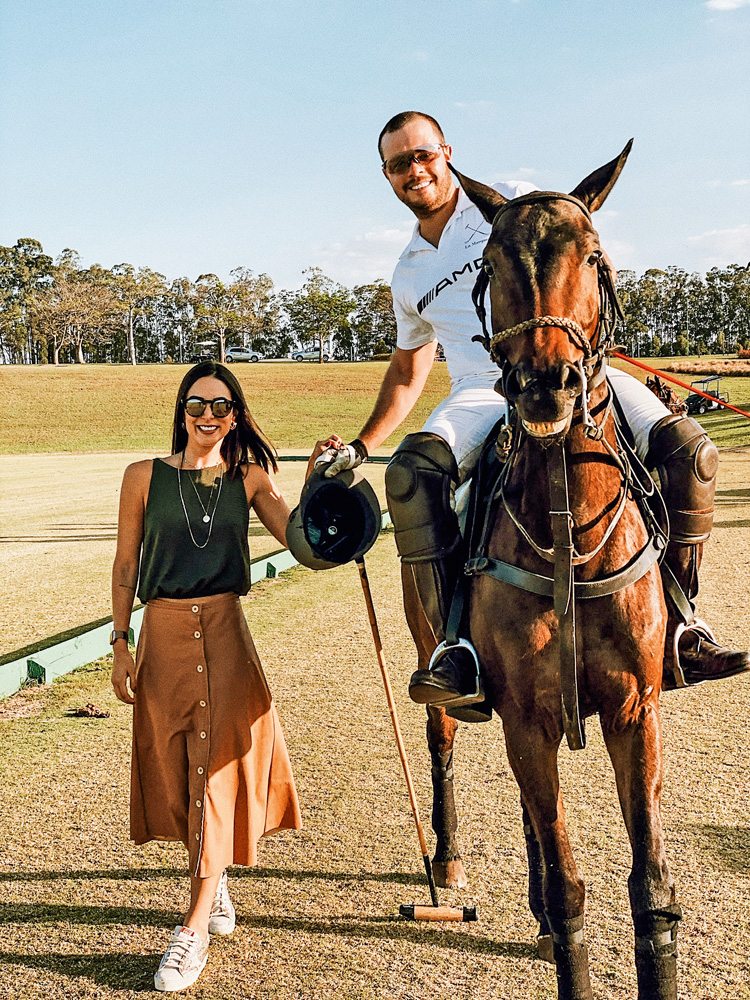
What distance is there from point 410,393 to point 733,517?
12531mm

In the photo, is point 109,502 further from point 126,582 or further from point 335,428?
point 335,428

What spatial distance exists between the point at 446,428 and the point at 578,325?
1134 millimetres

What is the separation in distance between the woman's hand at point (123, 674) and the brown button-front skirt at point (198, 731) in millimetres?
57

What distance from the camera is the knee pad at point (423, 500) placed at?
11.7 feet

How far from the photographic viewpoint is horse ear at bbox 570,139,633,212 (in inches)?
118

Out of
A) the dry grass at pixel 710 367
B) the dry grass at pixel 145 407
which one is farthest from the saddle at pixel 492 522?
the dry grass at pixel 145 407

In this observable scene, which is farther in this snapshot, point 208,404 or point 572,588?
point 208,404

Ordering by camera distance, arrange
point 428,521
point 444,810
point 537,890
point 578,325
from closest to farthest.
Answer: point 578,325, point 428,521, point 537,890, point 444,810

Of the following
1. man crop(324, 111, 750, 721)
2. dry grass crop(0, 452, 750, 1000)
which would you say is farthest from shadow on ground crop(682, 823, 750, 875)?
man crop(324, 111, 750, 721)

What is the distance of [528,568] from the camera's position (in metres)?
3.08

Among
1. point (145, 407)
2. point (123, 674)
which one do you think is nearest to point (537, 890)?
point (123, 674)

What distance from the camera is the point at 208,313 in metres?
117

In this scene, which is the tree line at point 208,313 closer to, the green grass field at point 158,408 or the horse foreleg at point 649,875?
the green grass field at point 158,408

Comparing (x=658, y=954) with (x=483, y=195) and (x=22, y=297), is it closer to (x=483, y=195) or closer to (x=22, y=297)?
(x=483, y=195)
